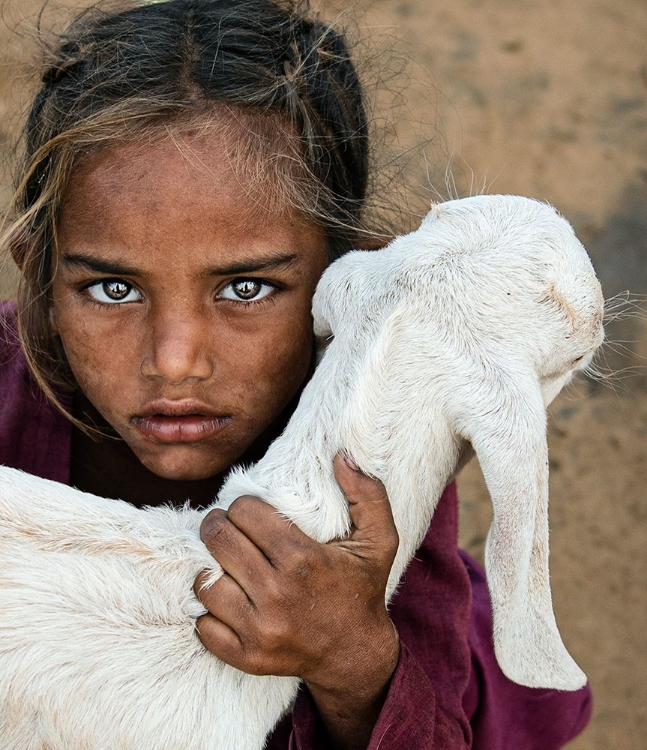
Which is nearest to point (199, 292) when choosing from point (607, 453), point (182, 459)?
point (182, 459)

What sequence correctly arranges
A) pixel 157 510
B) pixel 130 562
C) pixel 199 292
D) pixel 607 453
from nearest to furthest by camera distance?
pixel 130 562
pixel 157 510
pixel 199 292
pixel 607 453

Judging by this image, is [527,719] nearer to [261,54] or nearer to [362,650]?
[362,650]

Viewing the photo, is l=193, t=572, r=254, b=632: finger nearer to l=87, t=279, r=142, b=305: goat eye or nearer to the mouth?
the mouth

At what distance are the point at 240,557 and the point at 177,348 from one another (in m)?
0.42

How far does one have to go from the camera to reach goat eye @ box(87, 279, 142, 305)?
188 centimetres

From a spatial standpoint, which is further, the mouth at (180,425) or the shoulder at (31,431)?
the shoulder at (31,431)

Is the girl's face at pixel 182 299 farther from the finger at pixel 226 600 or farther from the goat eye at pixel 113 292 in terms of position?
the finger at pixel 226 600

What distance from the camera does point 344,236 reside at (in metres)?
2.07

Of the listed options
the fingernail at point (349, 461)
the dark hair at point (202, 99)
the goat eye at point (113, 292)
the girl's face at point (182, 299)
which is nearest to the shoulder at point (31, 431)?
the dark hair at point (202, 99)

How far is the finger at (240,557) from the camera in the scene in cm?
156

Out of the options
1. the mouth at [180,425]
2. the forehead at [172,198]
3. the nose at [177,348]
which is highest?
the forehead at [172,198]

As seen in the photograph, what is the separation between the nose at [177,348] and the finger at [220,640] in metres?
0.47

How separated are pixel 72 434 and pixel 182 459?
49 cm

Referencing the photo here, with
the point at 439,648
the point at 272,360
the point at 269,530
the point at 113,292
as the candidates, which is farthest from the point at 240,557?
the point at 439,648
